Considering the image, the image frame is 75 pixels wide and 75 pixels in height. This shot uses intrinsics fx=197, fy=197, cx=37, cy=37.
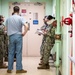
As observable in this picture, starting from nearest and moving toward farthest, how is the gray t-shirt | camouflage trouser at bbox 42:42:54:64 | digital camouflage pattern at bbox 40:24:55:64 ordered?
the gray t-shirt
digital camouflage pattern at bbox 40:24:55:64
camouflage trouser at bbox 42:42:54:64

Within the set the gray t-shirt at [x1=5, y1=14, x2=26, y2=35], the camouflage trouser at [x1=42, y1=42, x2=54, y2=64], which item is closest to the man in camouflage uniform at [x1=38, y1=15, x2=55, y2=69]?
the camouflage trouser at [x1=42, y1=42, x2=54, y2=64]

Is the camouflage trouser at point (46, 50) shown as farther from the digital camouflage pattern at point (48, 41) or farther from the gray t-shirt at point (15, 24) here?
the gray t-shirt at point (15, 24)

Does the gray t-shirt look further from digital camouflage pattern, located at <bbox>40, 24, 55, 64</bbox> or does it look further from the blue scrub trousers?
digital camouflage pattern, located at <bbox>40, 24, 55, 64</bbox>

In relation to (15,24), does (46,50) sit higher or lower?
lower

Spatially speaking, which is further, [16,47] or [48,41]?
[48,41]

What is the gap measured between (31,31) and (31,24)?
290mm

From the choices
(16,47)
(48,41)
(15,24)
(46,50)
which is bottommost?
(46,50)

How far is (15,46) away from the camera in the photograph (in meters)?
5.12

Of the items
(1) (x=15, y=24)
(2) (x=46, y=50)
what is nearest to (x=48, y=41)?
(2) (x=46, y=50)

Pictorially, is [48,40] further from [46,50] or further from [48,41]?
[46,50]

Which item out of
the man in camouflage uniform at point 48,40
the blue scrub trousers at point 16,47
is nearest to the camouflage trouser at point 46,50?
the man in camouflage uniform at point 48,40

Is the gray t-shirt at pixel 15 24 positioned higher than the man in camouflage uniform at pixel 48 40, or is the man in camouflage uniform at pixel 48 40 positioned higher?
the gray t-shirt at pixel 15 24

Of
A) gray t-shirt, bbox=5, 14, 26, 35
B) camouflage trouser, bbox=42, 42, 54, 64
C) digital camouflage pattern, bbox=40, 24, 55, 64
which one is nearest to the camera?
gray t-shirt, bbox=5, 14, 26, 35

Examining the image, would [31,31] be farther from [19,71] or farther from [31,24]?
[19,71]
